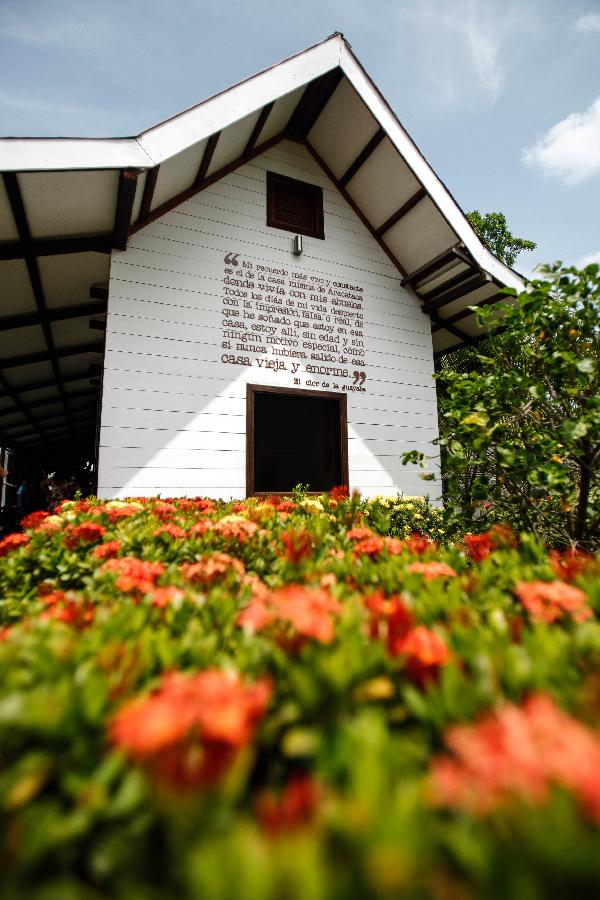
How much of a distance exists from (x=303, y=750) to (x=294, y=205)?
308 inches

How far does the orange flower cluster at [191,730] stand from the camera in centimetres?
65

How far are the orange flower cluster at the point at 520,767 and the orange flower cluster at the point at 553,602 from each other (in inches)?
25.9

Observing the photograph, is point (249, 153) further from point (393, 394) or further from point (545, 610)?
point (545, 610)

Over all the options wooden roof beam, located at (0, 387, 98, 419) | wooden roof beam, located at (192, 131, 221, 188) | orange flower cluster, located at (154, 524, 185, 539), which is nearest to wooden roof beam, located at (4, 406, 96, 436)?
wooden roof beam, located at (0, 387, 98, 419)

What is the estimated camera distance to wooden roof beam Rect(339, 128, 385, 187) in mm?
6341

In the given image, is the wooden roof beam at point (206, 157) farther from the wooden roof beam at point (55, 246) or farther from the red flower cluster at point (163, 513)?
the red flower cluster at point (163, 513)

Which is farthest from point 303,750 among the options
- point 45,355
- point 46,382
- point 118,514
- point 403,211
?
point 46,382

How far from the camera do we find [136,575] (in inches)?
69.2

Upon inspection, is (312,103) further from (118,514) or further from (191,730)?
(191,730)

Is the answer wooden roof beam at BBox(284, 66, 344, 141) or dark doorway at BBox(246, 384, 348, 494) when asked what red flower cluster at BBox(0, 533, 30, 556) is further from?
dark doorway at BBox(246, 384, 348, 494)

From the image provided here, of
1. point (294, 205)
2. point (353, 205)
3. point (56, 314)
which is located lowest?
point (56, 314)

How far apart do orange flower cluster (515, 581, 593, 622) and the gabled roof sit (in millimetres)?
5031

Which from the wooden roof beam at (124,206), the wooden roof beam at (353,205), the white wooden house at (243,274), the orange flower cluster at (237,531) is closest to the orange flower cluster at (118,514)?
the orange flower cluster at (237,531)

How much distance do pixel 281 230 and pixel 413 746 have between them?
7.26m
